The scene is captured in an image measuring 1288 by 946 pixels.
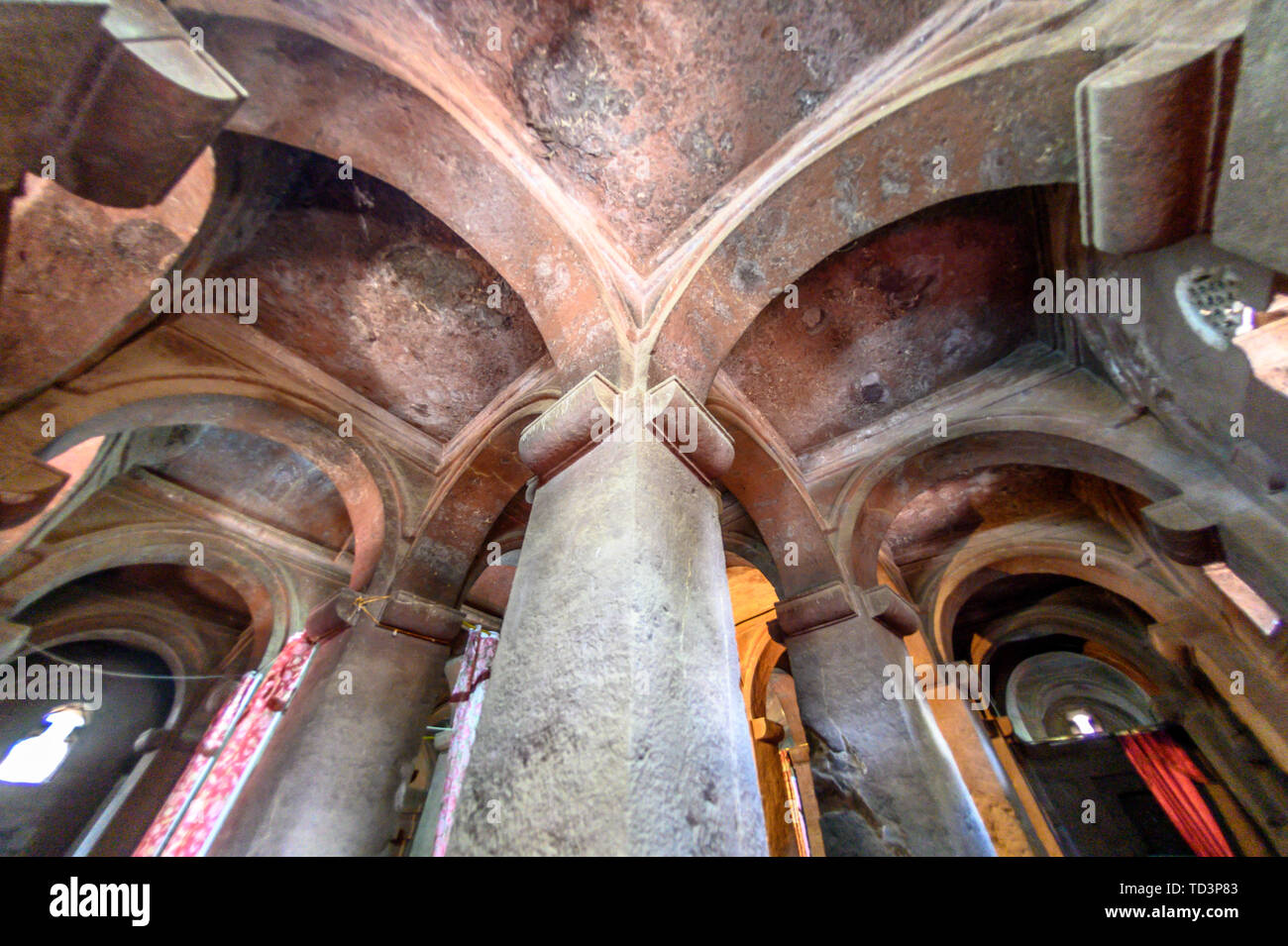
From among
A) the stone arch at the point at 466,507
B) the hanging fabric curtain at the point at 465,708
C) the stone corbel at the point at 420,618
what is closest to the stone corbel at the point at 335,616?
the stone corbel at the point at 420,618

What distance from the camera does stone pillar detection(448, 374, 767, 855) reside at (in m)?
1.15

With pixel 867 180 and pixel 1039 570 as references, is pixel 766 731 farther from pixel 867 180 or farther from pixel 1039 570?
pixel 867 180

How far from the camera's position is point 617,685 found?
129 cm

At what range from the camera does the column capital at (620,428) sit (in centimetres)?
211

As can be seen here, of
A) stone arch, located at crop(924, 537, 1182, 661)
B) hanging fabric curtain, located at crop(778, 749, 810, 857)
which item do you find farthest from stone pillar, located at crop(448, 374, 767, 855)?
hanging fabric curtain, located at crop(778, 749, 810, 857)

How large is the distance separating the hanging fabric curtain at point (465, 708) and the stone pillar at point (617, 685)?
3.66m

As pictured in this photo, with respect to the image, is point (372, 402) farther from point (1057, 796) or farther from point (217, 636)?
point (1057, 796)

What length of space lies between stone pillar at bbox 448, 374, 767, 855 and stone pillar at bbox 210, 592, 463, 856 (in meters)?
2.50

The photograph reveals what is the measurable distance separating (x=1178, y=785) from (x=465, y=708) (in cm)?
1173

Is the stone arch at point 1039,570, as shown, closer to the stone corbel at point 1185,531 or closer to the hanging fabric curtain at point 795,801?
the stone corbel at point 1185,531

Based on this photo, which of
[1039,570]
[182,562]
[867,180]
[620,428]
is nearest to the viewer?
[620,428]

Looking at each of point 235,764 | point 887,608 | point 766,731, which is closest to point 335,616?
point 235,764
